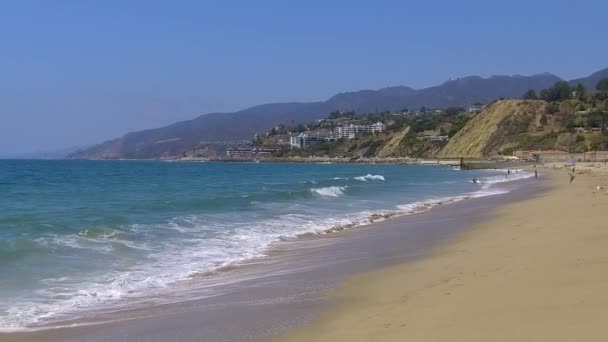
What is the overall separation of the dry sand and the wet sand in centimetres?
43

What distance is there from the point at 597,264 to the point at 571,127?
5060 inches

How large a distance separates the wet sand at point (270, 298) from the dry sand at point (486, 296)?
43 centimetres

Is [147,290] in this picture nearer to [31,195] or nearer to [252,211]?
[252,211]

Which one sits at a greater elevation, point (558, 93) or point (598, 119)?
point (558, 93)

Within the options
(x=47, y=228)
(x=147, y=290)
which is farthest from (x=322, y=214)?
(x=147, y=290)

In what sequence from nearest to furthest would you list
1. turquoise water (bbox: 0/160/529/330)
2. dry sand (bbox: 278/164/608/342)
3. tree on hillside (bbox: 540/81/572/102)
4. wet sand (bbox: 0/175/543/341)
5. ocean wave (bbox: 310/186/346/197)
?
dry sand (bbox: 278/164/608/342)
wet sand (bbox: 0/175/543/341)
turquoise water (bbox: 0/160/529/330)
ocean wave (bbox: 310/186/346/197)
tree on hillside (bbox: 540/81/572/102)

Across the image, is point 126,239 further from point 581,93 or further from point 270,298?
point 581,93

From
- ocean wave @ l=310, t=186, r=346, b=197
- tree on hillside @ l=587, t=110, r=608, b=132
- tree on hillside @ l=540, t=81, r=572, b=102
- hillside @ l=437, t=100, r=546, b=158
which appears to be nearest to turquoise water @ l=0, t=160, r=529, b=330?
ocean wave @ l=310, t=186, r=346, b=197

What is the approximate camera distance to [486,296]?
25.5 ft

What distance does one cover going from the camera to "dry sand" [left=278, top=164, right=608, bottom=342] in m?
6.23

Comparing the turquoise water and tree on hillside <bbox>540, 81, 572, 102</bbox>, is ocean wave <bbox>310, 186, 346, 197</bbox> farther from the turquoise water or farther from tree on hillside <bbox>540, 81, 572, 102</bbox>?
tree on hillside <bbox>540, 81, 572, 102</bbox>

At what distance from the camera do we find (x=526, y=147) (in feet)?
419

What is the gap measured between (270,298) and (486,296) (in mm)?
2929

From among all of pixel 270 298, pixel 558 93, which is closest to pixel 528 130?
pixel 558 93
